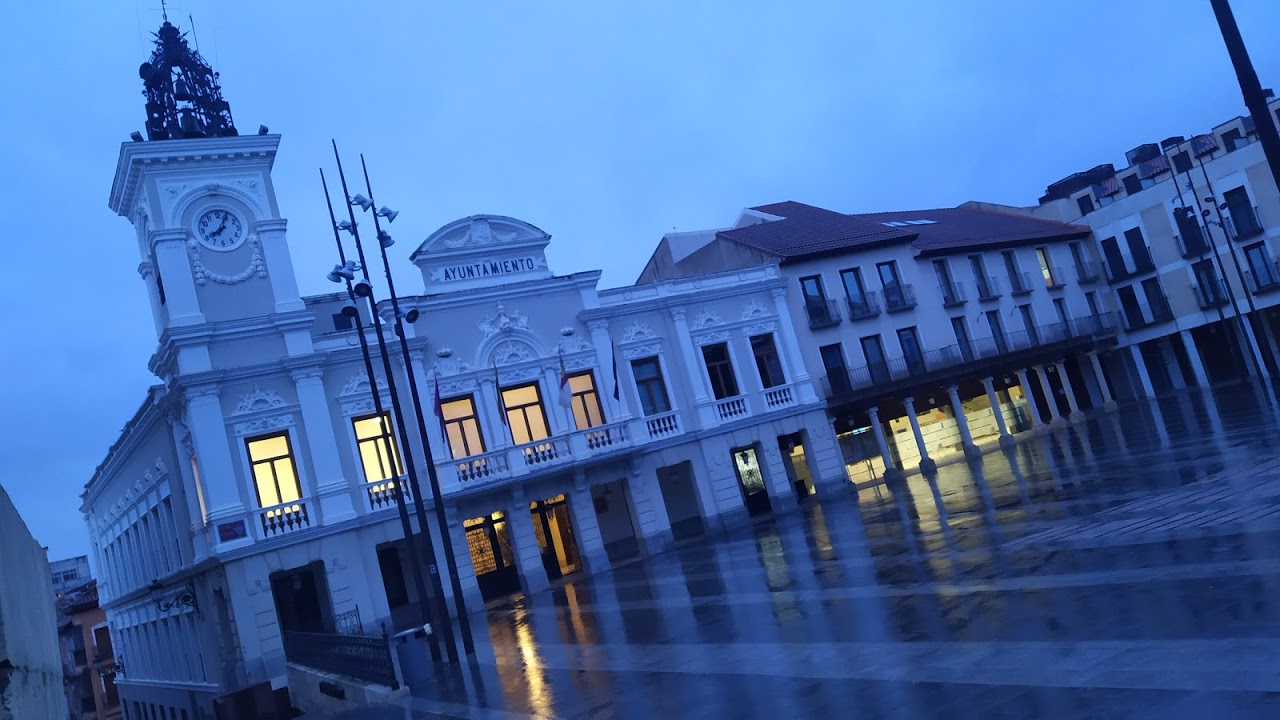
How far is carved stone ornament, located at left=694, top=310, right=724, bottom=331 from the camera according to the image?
33.0 m

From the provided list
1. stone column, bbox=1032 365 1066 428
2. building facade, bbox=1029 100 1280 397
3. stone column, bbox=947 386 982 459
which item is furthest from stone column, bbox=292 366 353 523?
building facade, bbox=1029 100 1280 397

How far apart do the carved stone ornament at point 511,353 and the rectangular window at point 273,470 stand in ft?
22.1

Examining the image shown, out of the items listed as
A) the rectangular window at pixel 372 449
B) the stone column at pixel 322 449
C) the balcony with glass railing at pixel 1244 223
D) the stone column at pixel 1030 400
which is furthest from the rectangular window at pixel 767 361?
the balcony with glass railing at pixel 1244 223

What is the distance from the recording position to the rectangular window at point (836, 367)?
3556cm

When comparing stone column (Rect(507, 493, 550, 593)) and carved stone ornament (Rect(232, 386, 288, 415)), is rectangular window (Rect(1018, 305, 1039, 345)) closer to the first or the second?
stone column (Rect(507, 493, 550, 593))

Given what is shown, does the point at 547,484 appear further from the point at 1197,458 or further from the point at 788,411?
the point at 1197,458

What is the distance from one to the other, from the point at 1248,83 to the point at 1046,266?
40151mm

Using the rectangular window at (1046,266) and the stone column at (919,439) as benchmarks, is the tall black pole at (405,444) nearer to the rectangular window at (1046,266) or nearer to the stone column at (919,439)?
the stone column at (919,439)

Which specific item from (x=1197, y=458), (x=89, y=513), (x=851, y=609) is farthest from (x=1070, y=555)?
(x=89, y=513)

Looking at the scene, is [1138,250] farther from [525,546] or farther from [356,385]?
[356,385]

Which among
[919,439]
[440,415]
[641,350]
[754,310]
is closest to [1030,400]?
[919,439]

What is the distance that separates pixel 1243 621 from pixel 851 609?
209 inches

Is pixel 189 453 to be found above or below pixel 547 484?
above

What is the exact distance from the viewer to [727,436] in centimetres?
3209
